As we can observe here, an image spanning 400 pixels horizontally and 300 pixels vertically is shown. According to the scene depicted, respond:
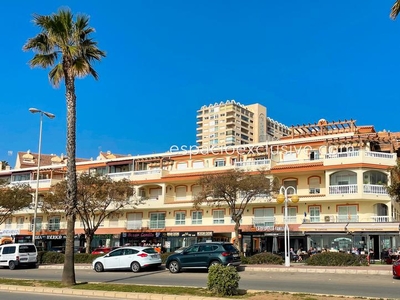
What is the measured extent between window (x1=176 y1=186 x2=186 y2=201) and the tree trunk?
109 feet

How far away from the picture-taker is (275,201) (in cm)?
4566

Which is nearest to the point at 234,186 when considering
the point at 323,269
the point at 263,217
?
the point at 263,217

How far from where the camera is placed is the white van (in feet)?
105

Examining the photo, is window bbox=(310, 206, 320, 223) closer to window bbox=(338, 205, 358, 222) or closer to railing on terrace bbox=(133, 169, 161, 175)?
window bbox=(338, 205, 358, 222)

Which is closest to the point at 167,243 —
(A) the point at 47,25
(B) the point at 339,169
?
(B) the point at 339,169

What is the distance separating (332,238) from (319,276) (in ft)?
61.5

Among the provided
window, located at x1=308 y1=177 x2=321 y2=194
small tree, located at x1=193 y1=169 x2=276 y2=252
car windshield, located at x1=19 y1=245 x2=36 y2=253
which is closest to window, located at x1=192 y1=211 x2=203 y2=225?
small tree, located at x1=193 y1=169 x2=276 y2=252

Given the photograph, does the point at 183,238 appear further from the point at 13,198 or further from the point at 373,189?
the point at 373,189

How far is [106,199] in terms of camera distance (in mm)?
44938

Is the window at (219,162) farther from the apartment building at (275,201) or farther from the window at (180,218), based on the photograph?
the window at (180,218)

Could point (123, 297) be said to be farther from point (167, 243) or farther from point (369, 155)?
point (167, 243)

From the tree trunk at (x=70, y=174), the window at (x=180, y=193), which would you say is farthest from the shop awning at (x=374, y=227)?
the tree trunk at (x=70, y=174)

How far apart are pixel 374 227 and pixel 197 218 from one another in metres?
19.1

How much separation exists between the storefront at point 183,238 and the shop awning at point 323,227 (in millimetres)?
10616
